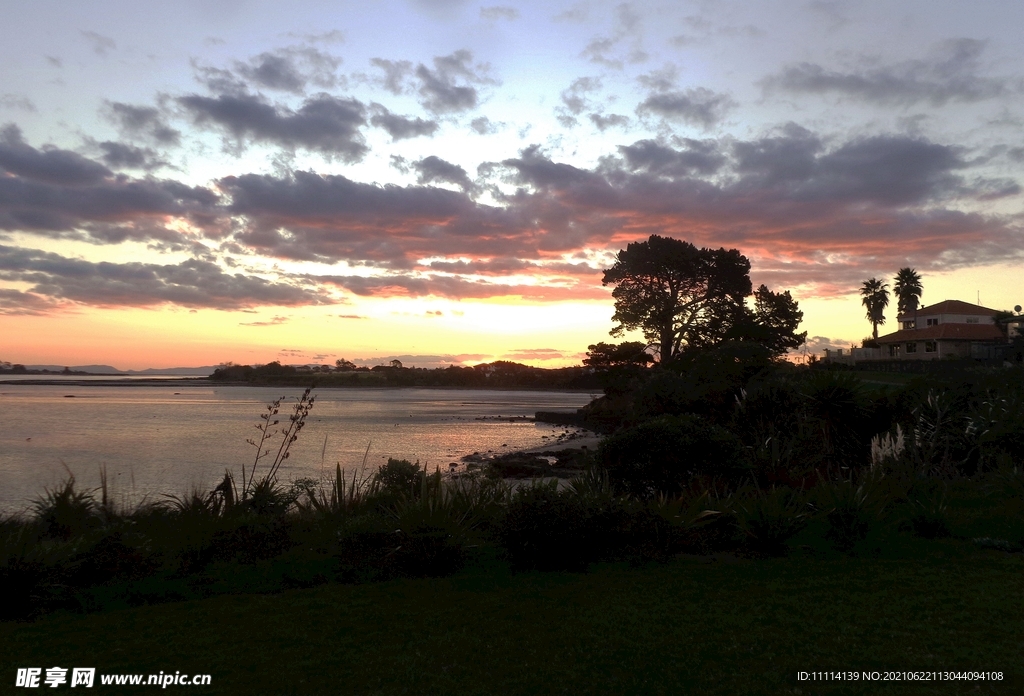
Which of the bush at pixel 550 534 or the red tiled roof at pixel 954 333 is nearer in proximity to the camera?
the bush at pixel 550 534

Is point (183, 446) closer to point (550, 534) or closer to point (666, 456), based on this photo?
point (666, 456)

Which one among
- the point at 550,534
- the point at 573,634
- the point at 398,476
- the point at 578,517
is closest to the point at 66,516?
the point at 398,476

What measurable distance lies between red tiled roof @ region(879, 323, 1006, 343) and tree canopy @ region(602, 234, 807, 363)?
27.9 meters

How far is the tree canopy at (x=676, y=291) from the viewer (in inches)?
1895

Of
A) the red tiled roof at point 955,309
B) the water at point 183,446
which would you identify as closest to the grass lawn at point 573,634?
the water at point 183,446

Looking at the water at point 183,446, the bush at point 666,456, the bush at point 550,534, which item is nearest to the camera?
the bush at point 550,534

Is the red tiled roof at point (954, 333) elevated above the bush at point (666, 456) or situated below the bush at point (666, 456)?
above

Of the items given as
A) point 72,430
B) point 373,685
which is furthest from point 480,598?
point 72,430

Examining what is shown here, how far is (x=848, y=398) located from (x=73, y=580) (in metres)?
13.5

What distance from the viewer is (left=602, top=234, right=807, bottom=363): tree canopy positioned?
48125mm

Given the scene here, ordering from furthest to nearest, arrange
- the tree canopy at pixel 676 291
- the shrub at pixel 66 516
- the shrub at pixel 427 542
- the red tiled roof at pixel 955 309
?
the red tiled roof at pixel 955 309, the tree canopy at pixel 676 291, the shrub at pixel 66 516, the shrub at pixel 427 542

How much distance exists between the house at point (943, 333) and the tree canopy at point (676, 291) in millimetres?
22125

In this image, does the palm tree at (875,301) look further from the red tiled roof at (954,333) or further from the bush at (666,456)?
the bush at (666,456)

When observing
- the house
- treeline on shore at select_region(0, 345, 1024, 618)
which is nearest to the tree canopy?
the house
